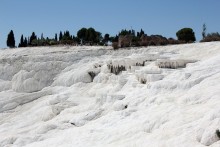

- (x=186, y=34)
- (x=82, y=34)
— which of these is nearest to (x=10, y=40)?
(x=82, y=34)

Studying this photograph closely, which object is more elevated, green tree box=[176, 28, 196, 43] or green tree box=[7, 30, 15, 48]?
green tree box=[176, 28, 196, 43]

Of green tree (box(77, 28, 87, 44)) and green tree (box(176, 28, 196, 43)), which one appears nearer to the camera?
green tree (box(176, 28, 196, 43))

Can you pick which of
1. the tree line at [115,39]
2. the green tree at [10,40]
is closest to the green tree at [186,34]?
the tree line at [115,39]

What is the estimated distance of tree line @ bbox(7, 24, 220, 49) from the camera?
37031mm

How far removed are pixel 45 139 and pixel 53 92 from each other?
9.79 metres

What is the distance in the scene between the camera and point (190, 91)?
61.0ft

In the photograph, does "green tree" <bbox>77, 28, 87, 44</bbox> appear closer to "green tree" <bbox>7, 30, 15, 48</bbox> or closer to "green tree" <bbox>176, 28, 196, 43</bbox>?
"green tree" <bbox>7, 30, 15, 48</bbox>

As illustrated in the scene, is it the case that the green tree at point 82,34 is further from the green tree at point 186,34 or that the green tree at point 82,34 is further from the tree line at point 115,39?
the green tree at point 186,34

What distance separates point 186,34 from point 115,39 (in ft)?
44.8

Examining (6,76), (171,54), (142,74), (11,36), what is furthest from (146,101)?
(11,36)

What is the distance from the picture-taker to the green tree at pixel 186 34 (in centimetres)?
4581

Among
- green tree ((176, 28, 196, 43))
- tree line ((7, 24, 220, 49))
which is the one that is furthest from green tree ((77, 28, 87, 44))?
green tree ((176, 28, 196, 43))

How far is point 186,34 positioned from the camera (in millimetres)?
46219

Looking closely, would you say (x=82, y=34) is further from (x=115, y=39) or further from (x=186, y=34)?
(x=186, y=34)
